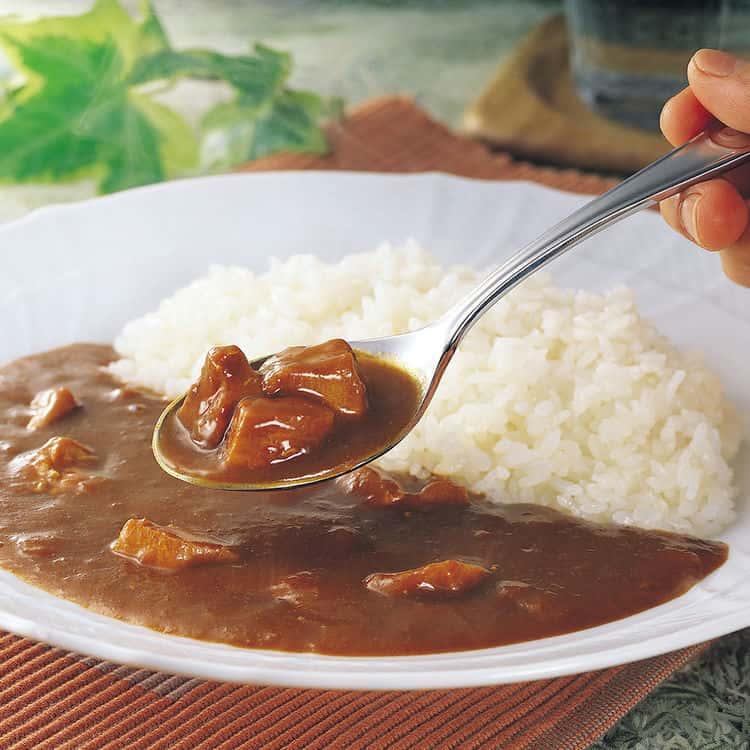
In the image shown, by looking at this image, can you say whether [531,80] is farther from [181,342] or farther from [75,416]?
[75,416]

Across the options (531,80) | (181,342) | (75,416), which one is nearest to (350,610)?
(75,416)

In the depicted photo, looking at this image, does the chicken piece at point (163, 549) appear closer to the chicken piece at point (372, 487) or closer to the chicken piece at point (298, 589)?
the chicken piece at point (298, 589)

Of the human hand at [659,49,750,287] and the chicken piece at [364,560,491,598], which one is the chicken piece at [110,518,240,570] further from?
the human hand at [659,49,750,287]

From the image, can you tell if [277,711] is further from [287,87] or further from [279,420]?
[287,87]

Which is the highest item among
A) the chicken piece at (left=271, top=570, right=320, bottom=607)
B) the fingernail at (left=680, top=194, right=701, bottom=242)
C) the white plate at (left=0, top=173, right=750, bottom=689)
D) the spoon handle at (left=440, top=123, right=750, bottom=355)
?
the spoon handle at (left=440, top=123, right=750, bottom=355)

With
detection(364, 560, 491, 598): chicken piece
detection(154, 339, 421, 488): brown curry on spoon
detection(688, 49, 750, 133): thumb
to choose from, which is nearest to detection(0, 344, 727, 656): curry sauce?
detection(364, 560, 491, 598): chicken piece

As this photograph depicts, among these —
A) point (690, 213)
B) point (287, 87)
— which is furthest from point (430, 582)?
point (287, 87)

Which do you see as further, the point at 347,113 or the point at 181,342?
the point at 347,113
